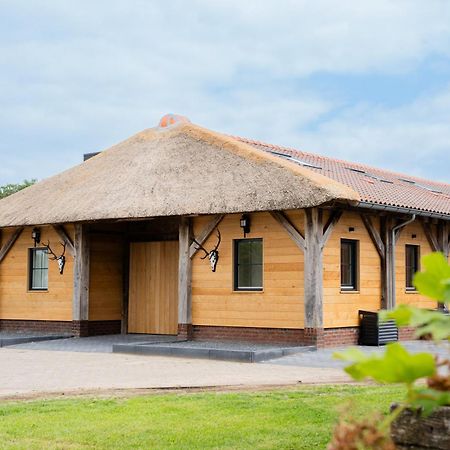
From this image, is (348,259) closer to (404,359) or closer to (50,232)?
(50,232)

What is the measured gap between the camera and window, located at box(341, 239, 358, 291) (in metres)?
16.1

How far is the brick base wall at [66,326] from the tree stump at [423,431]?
15730 mm

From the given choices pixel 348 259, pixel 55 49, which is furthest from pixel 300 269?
pixel 55 49

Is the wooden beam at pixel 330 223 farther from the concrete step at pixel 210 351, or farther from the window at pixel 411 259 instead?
the window at pixel 411 259

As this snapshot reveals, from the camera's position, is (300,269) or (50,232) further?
(50,232)

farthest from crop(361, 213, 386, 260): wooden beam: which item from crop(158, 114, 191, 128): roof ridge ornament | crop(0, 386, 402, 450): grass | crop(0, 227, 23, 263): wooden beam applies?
crop(0, 227, 23, 263): wooden beam

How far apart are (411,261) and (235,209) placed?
5127mm

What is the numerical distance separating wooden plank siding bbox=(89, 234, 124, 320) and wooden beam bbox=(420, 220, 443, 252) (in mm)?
7031

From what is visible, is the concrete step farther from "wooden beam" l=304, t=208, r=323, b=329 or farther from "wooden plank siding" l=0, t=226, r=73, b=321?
"wooden plank siding" l=0, t=226, r=73, b=321

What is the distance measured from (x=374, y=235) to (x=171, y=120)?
5.79 m

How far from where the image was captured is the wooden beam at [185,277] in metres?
16.5

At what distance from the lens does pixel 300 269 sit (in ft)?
49.8

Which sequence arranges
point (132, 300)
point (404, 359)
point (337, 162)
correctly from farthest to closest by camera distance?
point (337, 162)
point (132, 300)
point (404, 359)

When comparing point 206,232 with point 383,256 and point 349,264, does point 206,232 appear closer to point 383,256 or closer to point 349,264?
point 349,264
